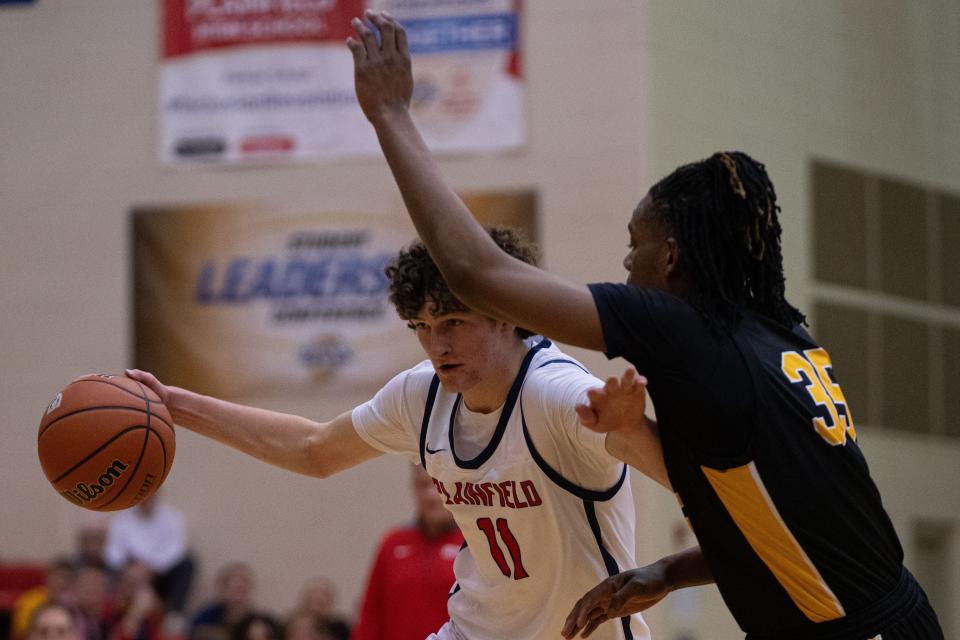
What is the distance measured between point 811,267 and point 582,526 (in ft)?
33.9

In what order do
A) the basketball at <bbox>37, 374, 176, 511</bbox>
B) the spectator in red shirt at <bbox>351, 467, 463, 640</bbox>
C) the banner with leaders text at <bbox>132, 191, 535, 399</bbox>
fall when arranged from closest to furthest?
the basketball at <bbox>37, 374, 176, 511</bbox> → the spectator in red shirt at <bbox>351, 467, 463, 640</bbox> → the banner with leaders text at <bbox>132, 191, 535, 399</bbox>

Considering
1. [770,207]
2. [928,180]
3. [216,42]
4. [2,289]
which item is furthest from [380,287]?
[770,207]

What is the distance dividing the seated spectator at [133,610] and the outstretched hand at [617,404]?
9095 millimetres

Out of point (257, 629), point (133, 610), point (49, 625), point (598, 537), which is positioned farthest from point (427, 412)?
point (133, 610)

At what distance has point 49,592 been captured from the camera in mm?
11633

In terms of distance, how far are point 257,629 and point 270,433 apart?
632 centimetres

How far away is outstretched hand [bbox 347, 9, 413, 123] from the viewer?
3.45 meters

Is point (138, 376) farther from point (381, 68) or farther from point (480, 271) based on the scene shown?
point (480, 271)

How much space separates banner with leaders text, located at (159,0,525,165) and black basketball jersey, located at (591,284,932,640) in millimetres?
10108

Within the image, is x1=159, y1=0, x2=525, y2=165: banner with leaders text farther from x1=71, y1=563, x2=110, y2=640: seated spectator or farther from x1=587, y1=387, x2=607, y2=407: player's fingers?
x1=587, y1=387, x2=607, y2=407: player's fingers

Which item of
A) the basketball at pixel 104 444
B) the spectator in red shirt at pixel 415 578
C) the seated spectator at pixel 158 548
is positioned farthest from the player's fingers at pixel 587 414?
the seated spectator at pixel 158 548

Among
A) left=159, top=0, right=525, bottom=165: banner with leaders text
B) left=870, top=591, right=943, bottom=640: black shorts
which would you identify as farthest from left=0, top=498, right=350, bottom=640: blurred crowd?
left=870, top=591, right=943, bottom=640: black shorts

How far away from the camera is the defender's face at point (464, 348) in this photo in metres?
4.51

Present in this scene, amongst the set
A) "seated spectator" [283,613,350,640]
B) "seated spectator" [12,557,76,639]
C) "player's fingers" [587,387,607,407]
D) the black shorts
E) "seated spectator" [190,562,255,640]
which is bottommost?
"seated spectator" [190,562,255,640]
